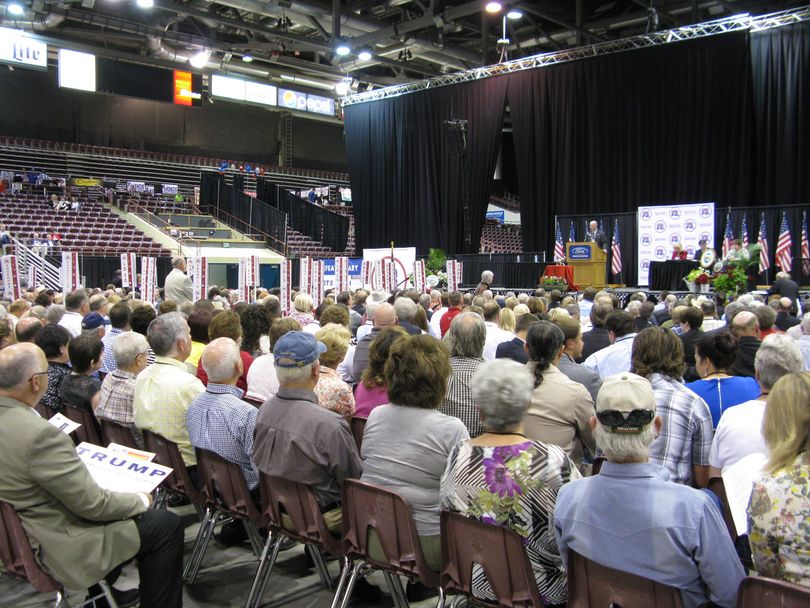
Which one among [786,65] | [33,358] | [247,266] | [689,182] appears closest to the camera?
[33,358]

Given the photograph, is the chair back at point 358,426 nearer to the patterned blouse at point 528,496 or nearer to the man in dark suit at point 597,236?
the patterned blouse at point 528,496

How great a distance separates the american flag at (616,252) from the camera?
15656 mm

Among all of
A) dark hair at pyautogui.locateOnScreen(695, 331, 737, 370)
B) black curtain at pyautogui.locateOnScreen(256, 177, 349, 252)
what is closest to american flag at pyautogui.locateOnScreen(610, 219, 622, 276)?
black curtain at pyautogui.locateOnScreen(256, 177, 349, 252)

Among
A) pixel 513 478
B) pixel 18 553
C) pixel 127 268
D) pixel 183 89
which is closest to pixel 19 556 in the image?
pixel 18 553

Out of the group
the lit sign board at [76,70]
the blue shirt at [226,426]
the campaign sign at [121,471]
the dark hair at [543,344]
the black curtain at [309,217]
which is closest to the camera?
the campaign sign at [121,471]

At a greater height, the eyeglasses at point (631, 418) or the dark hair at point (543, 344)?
the dark hair at point (543, 344)

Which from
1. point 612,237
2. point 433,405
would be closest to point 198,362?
point 433,405

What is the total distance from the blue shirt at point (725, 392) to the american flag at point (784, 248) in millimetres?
11487

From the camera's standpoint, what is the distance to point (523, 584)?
2096 millimetres

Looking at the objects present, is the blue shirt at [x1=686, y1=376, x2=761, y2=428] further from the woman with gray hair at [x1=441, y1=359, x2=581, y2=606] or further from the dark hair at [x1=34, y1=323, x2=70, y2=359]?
the dark hair at [x1=34, y1=323, x2=70, y2=359]

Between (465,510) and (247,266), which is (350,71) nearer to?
(247,266)

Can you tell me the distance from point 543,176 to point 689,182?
146 inches

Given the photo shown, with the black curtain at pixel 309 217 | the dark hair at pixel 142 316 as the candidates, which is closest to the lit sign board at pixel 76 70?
the black curtain at pixel 309 217

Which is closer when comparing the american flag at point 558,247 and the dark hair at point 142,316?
the dark hair at point 142,316
